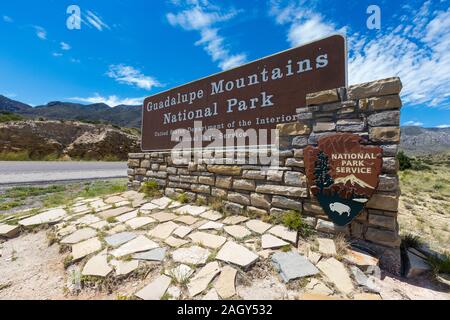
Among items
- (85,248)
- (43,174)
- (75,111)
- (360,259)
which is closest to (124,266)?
(85,248)

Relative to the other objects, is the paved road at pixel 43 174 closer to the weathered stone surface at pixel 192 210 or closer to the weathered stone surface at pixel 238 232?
the weathered stone surface at pixel 192 210

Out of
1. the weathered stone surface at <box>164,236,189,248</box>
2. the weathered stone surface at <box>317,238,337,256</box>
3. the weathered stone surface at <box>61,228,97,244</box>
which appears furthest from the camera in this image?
the weathered stone surface at <box>61,228,97,244</box>

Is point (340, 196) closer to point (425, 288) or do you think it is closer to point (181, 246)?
point (425, 288)

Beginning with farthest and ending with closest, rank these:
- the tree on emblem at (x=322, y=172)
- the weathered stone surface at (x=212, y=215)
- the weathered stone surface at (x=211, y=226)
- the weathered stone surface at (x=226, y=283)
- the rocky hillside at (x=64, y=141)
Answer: the rocky hillside at (x=64, y=141) < the weathered stone surface at (x=212, y=215) < the weathered stone surface at (x=211, y=226) < the tree on emblem at (x=322, y=172) < the weathered stone surface at (x=226, y=283)

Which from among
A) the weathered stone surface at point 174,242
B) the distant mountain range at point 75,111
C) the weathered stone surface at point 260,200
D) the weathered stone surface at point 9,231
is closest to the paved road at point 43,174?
the weathered stone surface at point 9,231

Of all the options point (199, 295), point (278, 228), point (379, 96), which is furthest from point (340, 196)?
point (199, 295)

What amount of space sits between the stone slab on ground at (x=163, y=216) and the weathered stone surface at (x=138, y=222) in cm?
10

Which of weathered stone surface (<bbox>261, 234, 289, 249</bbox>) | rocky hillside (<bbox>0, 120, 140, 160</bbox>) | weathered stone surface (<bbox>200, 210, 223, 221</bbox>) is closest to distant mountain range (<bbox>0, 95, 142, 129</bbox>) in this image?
rocky hillside (<bbox>0, 120, 140, 160</bbox>)

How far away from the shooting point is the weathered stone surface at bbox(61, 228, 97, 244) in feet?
9.69

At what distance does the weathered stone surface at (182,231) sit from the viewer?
299 cm

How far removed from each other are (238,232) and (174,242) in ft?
2.87

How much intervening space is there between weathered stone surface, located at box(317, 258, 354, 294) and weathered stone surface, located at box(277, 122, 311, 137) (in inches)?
65.8

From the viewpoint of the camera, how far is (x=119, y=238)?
9.75 ft

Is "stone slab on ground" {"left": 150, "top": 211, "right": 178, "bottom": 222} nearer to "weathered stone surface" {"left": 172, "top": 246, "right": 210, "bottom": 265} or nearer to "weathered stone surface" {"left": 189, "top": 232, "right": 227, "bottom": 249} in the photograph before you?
"weathered stone surface" {"left": 189, "top": 232, "right": 227, "bottom": 249}
